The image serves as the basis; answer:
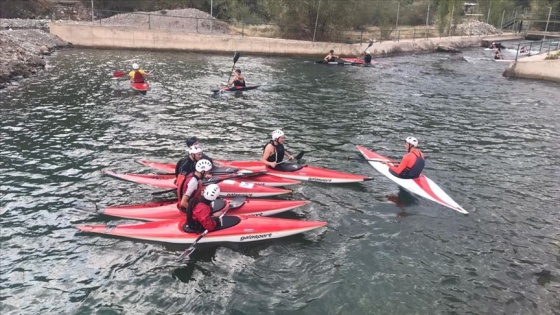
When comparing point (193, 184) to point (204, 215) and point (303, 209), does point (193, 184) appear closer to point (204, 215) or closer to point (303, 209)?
point (204, 215)

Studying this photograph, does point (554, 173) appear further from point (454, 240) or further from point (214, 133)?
point (214, 133)

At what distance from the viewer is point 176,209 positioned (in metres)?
11.1

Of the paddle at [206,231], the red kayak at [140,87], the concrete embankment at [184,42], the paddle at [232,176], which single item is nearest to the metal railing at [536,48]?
the concrete embankment at [184,42]

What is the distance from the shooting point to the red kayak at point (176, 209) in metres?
11.1

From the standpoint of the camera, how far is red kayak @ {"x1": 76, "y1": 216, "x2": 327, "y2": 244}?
10117 mm

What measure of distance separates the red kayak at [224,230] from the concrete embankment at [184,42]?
110 feet

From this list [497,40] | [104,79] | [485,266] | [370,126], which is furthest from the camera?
[497,40]

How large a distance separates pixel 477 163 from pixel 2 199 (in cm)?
1533

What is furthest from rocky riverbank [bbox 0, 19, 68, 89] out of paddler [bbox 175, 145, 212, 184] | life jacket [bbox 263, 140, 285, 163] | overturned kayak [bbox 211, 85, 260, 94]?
life jacket [bbox 263, 140, 285, 163]

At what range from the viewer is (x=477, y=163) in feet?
52.2

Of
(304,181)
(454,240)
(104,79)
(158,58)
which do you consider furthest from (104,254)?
(158,58)

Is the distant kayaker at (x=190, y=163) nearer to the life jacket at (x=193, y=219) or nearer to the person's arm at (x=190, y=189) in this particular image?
the person's arm at (x=190, y=189)

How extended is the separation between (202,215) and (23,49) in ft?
94.3

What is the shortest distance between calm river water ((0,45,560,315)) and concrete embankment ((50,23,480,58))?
620 inches
